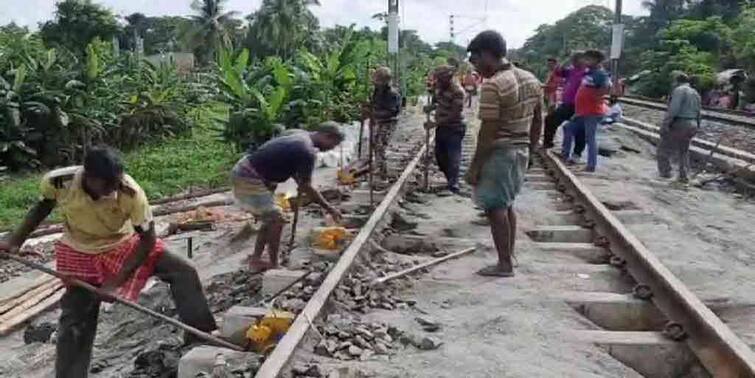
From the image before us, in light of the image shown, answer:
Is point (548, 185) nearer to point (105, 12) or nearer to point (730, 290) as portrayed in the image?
point (730, 290)

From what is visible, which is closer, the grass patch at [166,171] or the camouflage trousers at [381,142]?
the camouflage trousers at [381,142]

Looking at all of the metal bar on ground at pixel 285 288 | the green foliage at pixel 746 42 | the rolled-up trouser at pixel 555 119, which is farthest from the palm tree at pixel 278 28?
the metal bar on ground at pixel 285 288

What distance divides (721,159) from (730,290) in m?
8.29

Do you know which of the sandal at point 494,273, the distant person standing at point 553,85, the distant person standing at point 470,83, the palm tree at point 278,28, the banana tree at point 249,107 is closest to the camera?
the sandal at point 494,273

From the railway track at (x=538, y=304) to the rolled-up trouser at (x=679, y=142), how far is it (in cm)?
440

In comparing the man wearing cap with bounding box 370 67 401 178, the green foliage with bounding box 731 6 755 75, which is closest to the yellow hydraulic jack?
the man wearing cap with bounding box 370 67 401 178

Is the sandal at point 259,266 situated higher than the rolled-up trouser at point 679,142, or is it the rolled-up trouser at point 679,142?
the rolled-up trouser at point 679,142

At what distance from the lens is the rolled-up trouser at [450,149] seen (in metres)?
9.29

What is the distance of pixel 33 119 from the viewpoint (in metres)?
14.5

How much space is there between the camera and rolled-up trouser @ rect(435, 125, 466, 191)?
30.5 feet

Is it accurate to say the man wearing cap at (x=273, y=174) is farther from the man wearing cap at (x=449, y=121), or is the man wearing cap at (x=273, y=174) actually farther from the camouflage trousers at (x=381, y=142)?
the camouflage trousers at (x=381, y=142)

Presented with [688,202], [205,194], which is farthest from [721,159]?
[205,194]

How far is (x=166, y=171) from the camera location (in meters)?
14.4

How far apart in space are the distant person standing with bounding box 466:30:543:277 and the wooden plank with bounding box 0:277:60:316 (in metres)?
4.02
